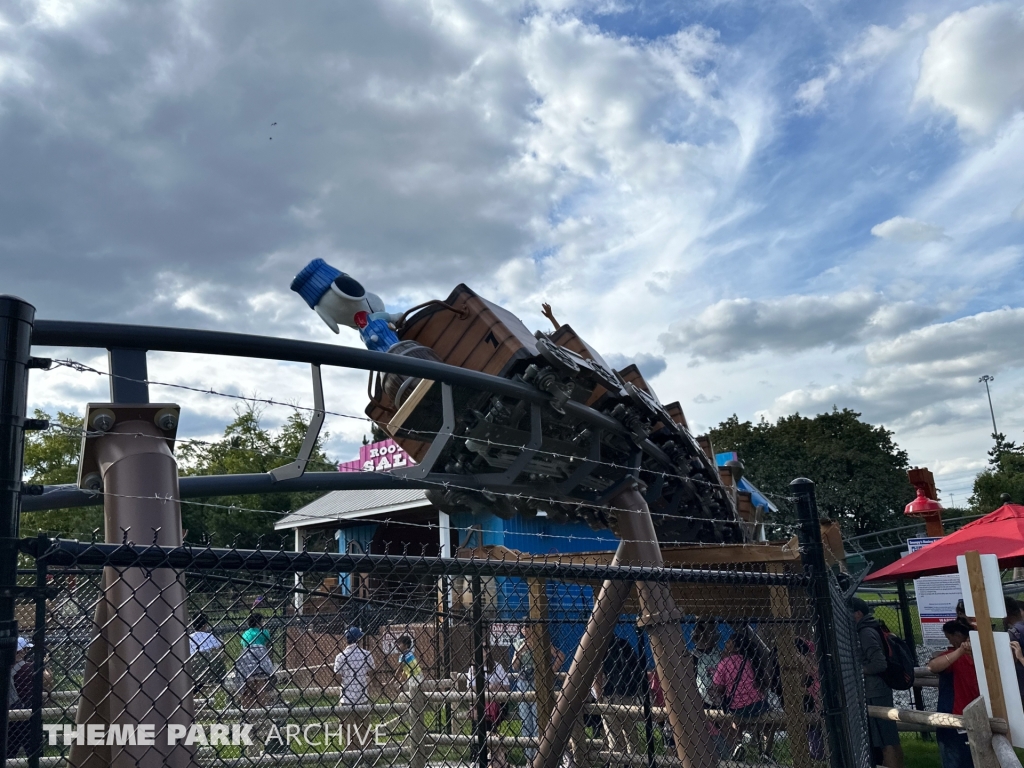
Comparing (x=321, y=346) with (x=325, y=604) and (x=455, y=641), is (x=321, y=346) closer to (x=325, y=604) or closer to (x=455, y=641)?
(x=325, y=604)

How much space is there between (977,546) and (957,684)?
2.44 m

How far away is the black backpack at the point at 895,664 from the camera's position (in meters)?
6.20

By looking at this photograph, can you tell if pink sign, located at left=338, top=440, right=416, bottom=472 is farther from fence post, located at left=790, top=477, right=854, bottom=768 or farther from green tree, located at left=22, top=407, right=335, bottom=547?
fence post, located at left=790, top=477, right=854, bottom=768

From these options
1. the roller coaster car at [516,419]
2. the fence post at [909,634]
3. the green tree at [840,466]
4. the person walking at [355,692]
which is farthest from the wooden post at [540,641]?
the green tree at [840,466]

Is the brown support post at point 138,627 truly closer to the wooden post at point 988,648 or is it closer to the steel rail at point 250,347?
the steel rail at point 250,347

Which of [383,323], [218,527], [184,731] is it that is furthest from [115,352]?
[218,527]

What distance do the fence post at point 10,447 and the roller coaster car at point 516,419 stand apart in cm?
277

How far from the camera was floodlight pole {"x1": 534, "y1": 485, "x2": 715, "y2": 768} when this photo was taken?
Result: 4.33 metres

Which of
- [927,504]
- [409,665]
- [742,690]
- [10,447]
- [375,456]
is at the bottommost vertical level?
[742,690]

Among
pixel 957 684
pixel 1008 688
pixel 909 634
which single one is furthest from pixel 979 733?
pixel 909 634

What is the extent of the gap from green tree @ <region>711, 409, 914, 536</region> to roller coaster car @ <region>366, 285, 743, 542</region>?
3703 centimetres

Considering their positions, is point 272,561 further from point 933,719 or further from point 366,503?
point 366,503

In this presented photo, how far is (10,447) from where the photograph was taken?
1455 mm

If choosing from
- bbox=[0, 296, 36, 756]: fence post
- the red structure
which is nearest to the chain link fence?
bbox=[0, 296, 36, 756]: fence post
